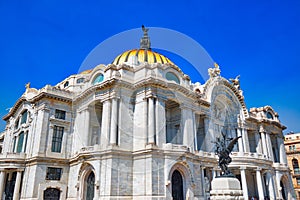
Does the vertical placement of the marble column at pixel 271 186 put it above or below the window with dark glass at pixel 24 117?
below

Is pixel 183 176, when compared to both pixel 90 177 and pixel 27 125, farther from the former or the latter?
pixel 27 125

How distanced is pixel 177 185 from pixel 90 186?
374 inches

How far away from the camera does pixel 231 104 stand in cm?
4341

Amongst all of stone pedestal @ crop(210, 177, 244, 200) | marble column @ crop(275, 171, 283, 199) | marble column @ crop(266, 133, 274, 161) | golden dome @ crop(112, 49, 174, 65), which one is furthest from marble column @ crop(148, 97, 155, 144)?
marble column @ crop(266, 133, 274, 161)

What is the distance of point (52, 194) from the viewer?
101ft

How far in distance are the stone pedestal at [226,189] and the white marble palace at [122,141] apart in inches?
392

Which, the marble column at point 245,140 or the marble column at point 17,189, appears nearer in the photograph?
the marble column at point 17,189

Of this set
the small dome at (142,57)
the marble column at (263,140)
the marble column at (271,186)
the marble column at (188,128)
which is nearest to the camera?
the marble column at (188,128)

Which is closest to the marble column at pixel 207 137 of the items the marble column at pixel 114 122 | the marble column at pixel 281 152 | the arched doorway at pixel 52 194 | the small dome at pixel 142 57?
the small dome at pixel 142 57

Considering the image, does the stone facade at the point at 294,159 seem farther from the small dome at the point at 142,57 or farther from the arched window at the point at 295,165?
the small dome at the point at 142,57

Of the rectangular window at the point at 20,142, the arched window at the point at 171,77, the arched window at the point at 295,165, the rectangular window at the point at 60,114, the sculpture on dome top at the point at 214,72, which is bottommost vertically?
the arched window at the point at 295,165

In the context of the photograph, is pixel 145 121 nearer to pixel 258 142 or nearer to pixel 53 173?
pixel 53 173

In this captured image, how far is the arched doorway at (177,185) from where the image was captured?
1117 inches

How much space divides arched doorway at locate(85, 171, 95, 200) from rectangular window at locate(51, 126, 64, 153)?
251 inches
